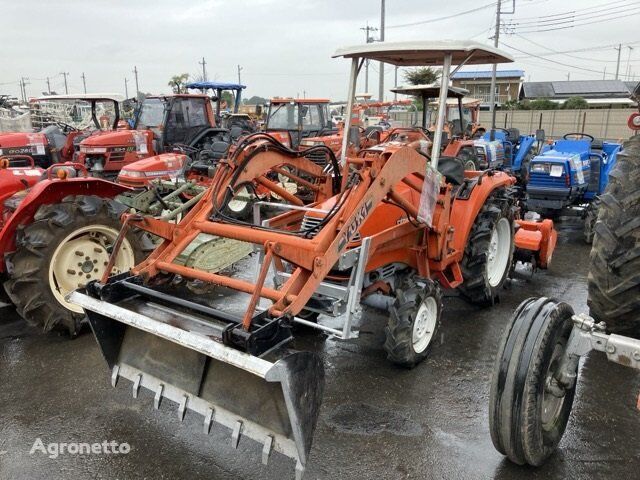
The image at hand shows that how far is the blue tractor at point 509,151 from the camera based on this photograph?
392 inches

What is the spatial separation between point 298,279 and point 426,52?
97.9 inches

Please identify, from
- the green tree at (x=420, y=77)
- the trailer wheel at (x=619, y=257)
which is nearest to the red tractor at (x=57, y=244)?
the trailer wheel at (x=619, y=257)

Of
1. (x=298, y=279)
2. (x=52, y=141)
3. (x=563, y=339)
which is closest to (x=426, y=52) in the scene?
(x=298, y=279)

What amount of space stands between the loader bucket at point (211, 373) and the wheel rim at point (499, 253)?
3.57 m

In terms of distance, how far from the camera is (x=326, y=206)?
404cm

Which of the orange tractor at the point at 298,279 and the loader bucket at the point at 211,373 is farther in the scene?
the orange tractor at the point at 298,279

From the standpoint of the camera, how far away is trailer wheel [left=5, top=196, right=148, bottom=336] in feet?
13.9

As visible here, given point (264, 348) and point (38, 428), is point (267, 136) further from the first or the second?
point (38, 428)

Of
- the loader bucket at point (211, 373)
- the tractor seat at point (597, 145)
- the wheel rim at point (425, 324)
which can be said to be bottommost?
the wheel rim at point (425, 324)

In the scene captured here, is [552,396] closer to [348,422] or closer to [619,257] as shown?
[619,257]

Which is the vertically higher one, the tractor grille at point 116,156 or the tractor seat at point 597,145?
the tractor seat at point 597,145

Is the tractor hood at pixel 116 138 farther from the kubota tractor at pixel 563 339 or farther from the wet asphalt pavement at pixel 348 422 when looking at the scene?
the kubota tractor at pixel 563 339

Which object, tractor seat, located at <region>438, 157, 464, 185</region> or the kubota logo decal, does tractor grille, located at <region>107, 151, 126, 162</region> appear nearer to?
tractor seat, located at <region>438, 157, 464, 185</region>

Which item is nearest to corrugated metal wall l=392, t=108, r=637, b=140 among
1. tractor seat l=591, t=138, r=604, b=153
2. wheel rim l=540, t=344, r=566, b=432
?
tractor seat l=591, t=138, r=604, b=153
